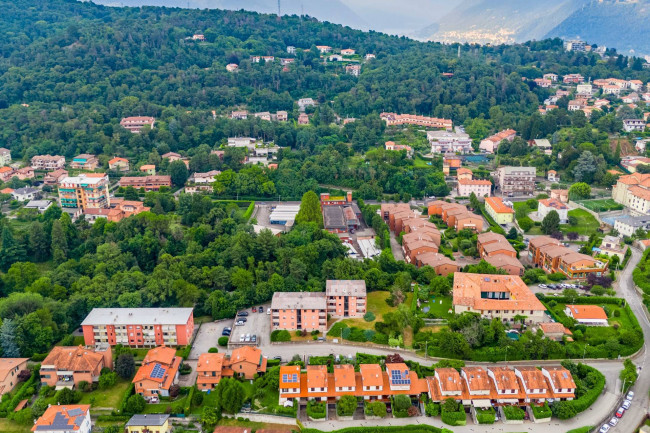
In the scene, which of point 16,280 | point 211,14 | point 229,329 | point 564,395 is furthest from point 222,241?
point 211,14

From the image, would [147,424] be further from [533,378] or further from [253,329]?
[533,378]

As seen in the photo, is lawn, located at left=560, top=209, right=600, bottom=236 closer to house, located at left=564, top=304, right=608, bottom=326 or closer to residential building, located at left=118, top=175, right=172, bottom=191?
house, located at left=564, top=304, right=608, bottom=326

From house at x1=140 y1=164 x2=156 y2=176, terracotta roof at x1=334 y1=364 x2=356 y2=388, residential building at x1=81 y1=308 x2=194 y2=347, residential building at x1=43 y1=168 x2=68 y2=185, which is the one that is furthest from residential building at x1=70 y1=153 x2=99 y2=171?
terracotta roof at x1=334 y1=364 x2=356 y2=388

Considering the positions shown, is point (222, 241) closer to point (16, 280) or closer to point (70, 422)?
point (16, 280)

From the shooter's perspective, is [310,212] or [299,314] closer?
[299,314]

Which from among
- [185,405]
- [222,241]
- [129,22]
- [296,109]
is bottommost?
[185,405]

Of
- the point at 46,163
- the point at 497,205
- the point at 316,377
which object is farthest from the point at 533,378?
the point at 46,163
